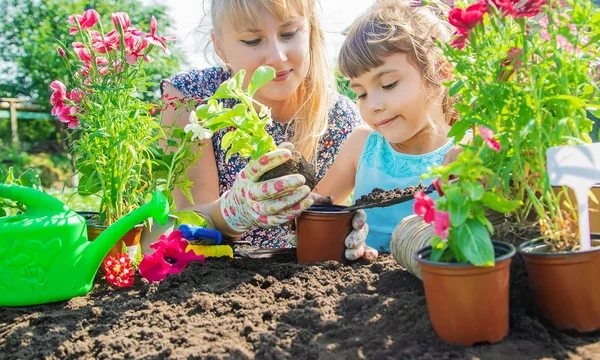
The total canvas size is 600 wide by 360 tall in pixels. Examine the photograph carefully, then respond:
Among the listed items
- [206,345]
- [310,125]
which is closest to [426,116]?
[310,125]

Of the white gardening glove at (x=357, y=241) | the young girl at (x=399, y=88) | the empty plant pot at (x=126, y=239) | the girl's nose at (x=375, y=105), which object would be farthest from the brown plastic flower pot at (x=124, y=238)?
the girl's nose at (x=375, y=105)

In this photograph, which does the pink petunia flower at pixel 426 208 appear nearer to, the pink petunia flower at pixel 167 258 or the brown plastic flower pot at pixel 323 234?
the brown plastic flower pot at pixel 323 234

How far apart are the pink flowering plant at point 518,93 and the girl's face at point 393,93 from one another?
0.91 m

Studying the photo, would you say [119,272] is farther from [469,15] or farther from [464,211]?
[469,15]

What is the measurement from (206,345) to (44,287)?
58cm

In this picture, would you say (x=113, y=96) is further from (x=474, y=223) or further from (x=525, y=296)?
(x=525, y=296)

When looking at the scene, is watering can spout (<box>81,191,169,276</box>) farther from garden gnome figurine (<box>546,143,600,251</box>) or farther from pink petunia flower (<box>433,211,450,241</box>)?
garden gnome figurine (<box>546,143,600,251</box>)

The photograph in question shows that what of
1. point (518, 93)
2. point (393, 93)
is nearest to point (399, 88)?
point (393, 93)

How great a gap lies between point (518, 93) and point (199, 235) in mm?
1084

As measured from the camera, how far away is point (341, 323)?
3.55 feet

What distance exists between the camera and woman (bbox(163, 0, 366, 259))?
6.52ft

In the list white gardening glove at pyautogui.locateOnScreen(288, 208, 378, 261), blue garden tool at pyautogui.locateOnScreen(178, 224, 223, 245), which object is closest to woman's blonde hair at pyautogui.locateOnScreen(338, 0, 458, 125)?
white gardening glove at pyautogui.locateOnScreen(288, 208, 378, 261)

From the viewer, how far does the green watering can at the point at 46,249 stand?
135 centimetres

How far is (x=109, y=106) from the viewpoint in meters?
1.54
